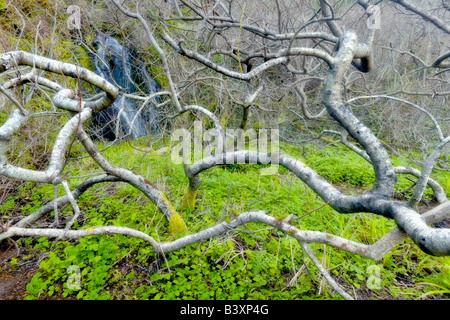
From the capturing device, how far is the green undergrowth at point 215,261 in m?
2.29

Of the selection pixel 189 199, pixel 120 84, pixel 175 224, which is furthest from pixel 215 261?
pixel 120 84

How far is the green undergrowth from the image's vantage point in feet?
7.50

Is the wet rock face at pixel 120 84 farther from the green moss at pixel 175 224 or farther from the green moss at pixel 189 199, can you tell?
the green moss at pixel 175 224

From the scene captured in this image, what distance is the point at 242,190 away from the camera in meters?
3.98

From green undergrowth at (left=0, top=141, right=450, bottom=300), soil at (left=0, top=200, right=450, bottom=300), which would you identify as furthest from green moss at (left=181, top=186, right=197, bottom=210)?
soil at (left=0, top=200, right=450, bottom=300)

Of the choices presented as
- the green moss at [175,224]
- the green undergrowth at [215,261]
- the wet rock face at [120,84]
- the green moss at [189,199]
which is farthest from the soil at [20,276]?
the wet rock face at [120,84]

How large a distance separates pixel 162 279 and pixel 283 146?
480 cm

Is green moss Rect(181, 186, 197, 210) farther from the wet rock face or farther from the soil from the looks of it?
the wet rock face

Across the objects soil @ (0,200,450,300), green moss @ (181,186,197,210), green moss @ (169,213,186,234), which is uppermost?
green moss @ (181,186,197,210)

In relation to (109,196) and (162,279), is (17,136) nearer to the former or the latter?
(109,196)

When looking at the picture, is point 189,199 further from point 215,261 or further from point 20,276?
point 20,276

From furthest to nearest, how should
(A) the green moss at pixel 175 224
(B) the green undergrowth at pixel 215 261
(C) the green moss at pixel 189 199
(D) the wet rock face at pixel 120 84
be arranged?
(D) the wet rock face at pixel 120 84
(C) the green moss at pixel 189 199
(A) the green moss at pixel 175 224
(B) the green undergrowth at pixel 215 261

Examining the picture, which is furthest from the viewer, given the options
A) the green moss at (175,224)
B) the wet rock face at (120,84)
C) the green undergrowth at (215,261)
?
the wet rock face at (120,84)
